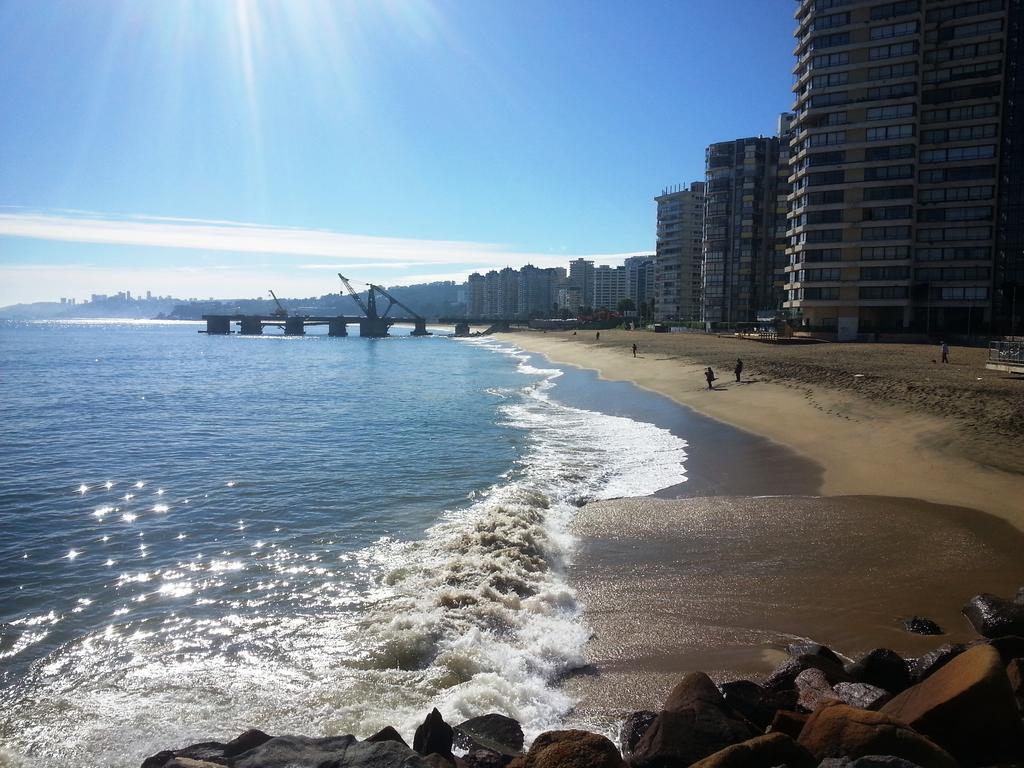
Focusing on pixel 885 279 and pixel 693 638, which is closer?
pixel 693 638

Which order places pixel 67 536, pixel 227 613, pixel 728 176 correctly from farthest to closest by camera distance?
1. pixel 728 176
2. pixel 67 536
3. pixel 227 613

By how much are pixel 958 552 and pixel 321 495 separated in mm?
14149

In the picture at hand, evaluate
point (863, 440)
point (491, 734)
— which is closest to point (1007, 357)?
point (863, 440)

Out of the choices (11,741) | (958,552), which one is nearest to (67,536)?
(11,741)

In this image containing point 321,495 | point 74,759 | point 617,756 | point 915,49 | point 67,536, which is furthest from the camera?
point 915,49

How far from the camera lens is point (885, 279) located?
6912 centimetres

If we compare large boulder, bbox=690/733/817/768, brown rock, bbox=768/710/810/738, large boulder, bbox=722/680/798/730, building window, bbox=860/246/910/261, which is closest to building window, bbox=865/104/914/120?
building window, bbox=860/246/910/261

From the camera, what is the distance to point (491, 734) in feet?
22.7

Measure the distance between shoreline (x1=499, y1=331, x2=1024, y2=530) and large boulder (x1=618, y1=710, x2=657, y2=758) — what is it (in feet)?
34.4

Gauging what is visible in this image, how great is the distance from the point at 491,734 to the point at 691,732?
204 cm

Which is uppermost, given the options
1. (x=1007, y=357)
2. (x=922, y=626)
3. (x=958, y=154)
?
(x=958, y=154)

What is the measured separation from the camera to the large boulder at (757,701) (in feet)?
22.2

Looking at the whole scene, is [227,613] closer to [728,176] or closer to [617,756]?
[617,756]

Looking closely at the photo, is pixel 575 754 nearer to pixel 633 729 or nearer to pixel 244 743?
pixel 633 729
